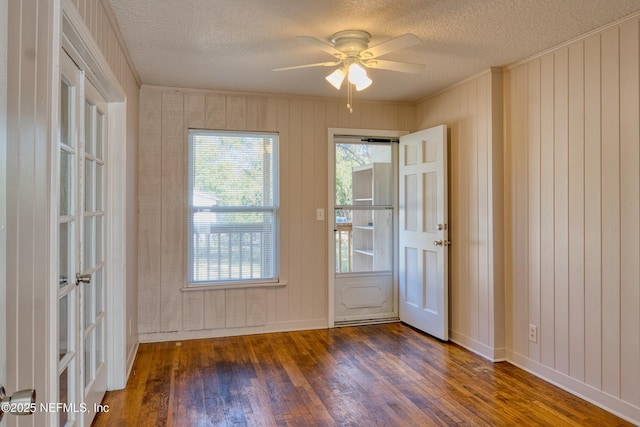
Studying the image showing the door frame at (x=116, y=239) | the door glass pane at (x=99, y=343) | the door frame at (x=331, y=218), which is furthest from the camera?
the door frame at (x=331, y=218)

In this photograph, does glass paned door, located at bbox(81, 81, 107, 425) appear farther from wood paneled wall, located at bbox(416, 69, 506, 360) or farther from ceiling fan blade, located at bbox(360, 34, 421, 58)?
wood paneled wall, located at bbox(416, 69, 506, 360)

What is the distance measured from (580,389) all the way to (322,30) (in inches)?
116

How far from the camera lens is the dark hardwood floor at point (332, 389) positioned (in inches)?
97.6

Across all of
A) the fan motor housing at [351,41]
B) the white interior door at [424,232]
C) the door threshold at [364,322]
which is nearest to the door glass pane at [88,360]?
the fan motor housing at [351,41]

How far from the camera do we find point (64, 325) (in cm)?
190

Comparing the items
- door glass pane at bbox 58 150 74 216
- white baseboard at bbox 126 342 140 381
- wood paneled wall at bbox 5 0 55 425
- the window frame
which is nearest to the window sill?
the window frame

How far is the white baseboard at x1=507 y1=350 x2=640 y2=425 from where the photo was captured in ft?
8.09

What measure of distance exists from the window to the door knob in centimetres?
324

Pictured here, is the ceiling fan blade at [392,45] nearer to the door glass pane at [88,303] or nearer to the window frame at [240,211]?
the window frame at [240,211]

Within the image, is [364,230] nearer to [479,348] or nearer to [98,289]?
[479,348]

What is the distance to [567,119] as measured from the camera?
2893mm

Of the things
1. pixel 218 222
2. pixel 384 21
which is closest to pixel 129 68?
pixel 218 222

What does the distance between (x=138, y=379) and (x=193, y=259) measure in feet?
4.13

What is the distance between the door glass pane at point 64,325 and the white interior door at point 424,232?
3.04 m
